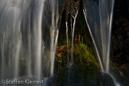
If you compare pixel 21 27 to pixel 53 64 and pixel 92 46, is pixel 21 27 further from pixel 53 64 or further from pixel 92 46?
pixel 92 46

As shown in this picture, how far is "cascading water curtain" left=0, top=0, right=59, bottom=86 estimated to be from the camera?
159 inches

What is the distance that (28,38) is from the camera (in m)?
4.23

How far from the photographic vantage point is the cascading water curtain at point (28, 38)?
405cm

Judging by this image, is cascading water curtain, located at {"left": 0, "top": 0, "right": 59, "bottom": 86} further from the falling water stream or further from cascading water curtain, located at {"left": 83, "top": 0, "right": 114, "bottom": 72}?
cascading water curtain, located at {"left": 83, "top": 0, "right": 114, "bottom": 72}

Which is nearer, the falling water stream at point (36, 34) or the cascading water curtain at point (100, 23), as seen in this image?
the falling water stream at point (36, 34)

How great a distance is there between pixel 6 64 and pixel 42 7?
71.4 inches

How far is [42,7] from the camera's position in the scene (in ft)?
13.7

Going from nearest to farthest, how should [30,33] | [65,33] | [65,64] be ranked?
[65,64] < [30,33] < [65,33]

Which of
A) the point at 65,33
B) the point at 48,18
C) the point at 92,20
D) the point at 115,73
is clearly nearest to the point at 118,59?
the point at 115,73
